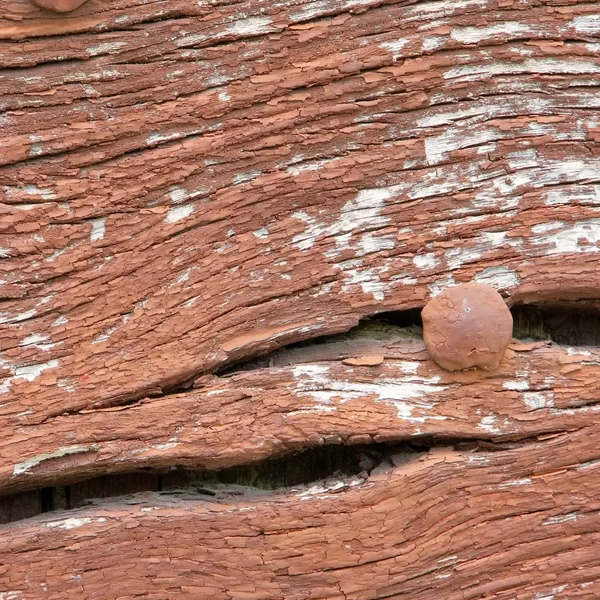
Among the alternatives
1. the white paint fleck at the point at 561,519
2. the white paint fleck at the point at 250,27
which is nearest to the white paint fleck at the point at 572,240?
the white paint fleck at the point at 561,519

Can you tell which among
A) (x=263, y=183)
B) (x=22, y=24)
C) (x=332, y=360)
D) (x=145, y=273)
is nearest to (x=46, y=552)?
(x=145, y=273)

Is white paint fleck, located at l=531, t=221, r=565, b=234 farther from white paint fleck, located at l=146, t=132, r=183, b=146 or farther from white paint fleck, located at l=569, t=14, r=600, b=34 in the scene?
white paint fleck, located at l=146, t=132, r=183, b=146

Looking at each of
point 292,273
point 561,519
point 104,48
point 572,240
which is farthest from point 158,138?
point 561,519

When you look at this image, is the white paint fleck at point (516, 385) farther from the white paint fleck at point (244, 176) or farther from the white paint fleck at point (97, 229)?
the white paint fleck at point (97, 229)

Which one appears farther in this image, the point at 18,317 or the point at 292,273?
the point at 292,273

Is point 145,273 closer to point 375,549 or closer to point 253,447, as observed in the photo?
point 253,447

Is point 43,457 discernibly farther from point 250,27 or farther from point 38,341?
point 250,27
